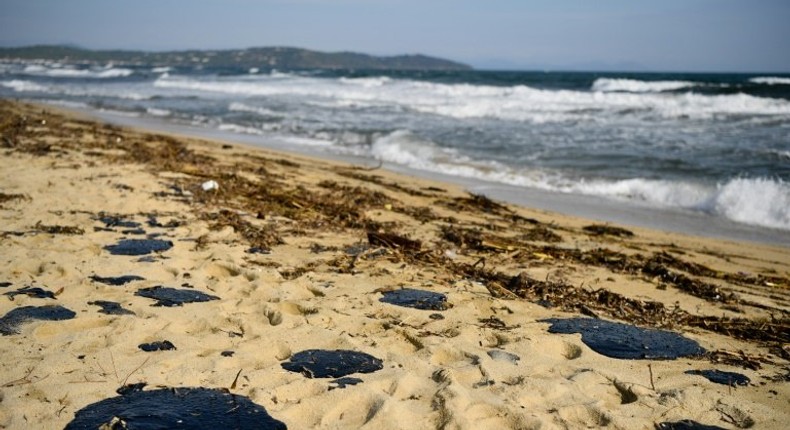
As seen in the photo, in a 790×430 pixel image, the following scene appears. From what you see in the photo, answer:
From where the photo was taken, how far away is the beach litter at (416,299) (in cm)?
355

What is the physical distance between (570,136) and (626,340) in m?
12.1

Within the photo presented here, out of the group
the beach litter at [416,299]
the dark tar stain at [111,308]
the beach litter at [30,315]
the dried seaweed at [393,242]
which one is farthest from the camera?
the dried seaweed at [393,242]

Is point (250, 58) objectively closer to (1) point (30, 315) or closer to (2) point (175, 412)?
(1) point (30, 315)

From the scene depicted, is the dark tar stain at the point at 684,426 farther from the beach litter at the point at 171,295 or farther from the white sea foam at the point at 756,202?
the white sea foam at the point at 756,202

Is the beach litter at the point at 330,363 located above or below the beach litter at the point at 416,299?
below

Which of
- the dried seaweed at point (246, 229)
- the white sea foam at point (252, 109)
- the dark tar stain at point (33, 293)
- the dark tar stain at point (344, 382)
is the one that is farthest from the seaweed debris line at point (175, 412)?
the white sea foam at point (252, 109)

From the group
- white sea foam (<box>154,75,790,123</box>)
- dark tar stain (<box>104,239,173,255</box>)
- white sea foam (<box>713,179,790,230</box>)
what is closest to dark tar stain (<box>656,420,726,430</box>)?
dark tar stain (<box>104,239,173,255</box>)

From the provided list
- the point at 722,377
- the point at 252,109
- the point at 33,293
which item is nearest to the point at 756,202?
the point at 722,377

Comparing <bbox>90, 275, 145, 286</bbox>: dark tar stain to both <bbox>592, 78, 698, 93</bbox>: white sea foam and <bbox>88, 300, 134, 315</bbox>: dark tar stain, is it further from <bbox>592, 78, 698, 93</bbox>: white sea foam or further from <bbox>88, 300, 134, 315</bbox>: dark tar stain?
<bbox>592, 78, 698, 93</bbox>: white sea foam

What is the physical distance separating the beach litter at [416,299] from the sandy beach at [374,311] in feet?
0.07

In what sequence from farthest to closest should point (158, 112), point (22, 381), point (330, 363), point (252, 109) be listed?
point (252, 109)
point (158, 112)
point (330, 363)
point (22, 381)

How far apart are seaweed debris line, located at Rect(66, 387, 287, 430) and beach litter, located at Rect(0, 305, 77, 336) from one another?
1038 mm

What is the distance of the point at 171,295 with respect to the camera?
11.5ft

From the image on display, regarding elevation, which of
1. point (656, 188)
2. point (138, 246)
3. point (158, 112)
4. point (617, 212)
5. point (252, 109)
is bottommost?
point (617, 212)
